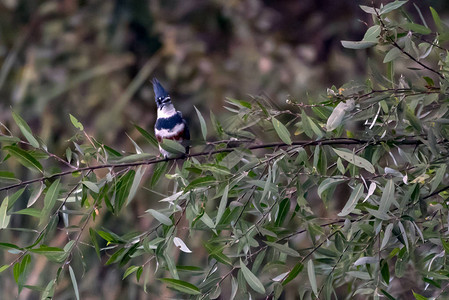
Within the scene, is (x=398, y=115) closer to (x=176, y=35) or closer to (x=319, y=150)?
(x=319, y=150)

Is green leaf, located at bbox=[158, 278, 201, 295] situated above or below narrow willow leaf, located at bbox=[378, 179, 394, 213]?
below

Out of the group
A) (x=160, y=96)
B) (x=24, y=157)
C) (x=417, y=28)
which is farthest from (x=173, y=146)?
(x=160, y=96)

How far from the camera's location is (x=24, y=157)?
2.52ft

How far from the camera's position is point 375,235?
75 centimetres

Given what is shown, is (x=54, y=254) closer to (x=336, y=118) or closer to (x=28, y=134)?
(x=28, y=134)

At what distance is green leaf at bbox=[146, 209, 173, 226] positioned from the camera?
74 cm

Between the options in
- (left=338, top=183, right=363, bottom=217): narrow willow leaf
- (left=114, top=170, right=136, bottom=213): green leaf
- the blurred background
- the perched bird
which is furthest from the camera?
the blurred background

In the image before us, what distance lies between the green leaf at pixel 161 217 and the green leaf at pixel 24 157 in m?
0.13

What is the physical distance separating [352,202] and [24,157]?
34cm

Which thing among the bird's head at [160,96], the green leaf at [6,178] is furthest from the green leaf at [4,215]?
the bird's head at [160,96]

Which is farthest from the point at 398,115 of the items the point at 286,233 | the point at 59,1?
the point at 59,1

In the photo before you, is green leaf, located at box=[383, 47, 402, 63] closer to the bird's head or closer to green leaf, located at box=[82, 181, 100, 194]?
green leaf, located at box=[82, 181, 100, 194]

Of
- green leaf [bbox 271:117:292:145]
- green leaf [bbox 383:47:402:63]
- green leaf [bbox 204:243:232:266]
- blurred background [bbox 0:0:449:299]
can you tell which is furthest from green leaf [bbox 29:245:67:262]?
blurred background [bbox 0:0:449:299]

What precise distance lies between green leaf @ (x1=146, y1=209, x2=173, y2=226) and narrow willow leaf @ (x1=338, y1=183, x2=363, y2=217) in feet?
0.57
